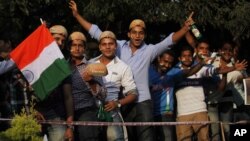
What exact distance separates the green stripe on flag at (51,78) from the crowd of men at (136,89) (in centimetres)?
8

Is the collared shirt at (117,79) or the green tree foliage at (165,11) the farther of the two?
the green tree foliage at (165,11)

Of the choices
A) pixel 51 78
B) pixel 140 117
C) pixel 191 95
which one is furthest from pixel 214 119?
pixel 51 78

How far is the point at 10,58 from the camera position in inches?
257

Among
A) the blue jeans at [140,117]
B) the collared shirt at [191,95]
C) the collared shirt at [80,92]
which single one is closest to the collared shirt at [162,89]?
the collared shirt at [191,95]

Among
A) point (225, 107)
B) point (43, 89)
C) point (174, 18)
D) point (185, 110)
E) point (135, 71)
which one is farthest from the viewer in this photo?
point (174, 18)

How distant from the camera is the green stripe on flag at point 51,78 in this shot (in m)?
6.25

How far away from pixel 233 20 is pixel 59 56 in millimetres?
4695

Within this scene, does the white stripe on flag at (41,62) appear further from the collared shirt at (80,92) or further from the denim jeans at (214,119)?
the denim jeans at (214,119)

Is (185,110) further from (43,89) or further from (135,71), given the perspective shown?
(43,89)

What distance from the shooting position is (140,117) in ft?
23.0

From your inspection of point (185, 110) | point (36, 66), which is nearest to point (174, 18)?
point (185, 110)

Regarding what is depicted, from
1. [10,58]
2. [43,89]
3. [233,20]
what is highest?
[233,20]

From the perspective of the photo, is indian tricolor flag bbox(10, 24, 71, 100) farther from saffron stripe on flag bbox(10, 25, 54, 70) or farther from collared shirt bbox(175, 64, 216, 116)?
collared shirt bbox(175, 64, 216, 116)

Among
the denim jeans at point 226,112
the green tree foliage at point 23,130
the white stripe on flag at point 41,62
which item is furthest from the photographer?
the denim jeans at point 226,112
